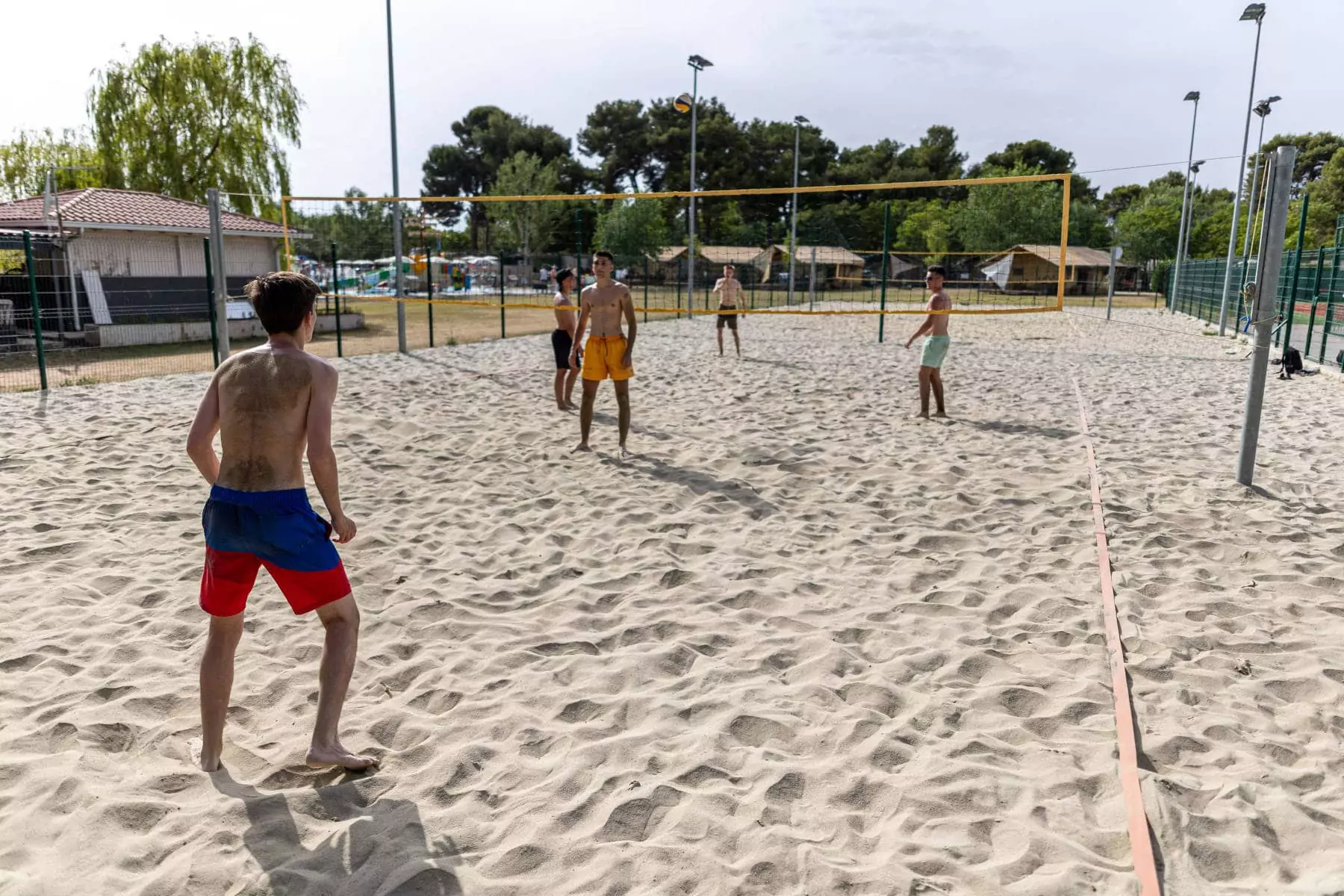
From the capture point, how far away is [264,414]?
87.4 inches

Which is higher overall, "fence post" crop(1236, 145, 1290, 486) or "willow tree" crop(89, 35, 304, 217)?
"willow tree" crop(89, 35, 304, 217)

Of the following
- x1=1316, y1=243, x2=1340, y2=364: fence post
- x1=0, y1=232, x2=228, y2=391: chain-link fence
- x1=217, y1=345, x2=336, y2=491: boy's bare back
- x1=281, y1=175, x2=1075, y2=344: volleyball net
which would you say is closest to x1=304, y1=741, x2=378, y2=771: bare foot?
x1=217, y1=345, x2=336, y2=491: boy's bare back

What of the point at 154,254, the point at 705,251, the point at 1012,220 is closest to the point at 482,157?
the point at 705,251

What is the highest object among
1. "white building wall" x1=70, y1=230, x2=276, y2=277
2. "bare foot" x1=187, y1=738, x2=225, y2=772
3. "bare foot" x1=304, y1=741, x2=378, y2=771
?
"white building wall" x1=70, y1=230, x2=276, y2=277

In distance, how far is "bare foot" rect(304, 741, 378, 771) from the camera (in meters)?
2.41

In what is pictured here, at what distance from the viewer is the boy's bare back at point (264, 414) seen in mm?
2225

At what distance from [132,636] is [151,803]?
117 cm

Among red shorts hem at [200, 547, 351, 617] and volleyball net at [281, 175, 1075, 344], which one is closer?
red shorts hem at [200, 547, 351, 617]

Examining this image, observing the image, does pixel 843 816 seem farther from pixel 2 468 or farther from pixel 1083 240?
pixel 1083 240

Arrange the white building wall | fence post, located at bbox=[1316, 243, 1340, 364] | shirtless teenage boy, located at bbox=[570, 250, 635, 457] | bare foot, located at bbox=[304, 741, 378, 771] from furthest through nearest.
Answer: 1. the white building wall
2. fence post, located at bbox=[1316, 243, 1340, 364]
3. shirtless teenage boy, located at bbox=[570, 250, 635, 457]
4. bare foot, located at bbox=[304, 741, 378, 771]

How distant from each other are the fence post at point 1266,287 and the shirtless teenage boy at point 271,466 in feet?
16.5

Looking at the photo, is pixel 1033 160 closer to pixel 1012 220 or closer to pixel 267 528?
pixel 1012 220

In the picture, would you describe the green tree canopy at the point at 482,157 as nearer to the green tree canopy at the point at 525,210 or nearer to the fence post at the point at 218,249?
the green tree canopy at the point at 525,210

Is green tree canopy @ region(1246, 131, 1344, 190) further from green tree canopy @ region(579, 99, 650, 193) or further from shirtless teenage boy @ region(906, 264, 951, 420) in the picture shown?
shirtless teenage boy @ region(906, 264, 951, 420)
